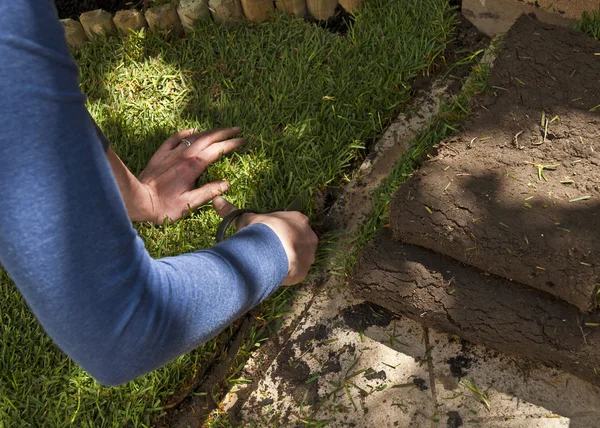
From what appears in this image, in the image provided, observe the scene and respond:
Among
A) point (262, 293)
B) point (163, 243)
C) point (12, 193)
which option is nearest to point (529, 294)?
point (262, 293)

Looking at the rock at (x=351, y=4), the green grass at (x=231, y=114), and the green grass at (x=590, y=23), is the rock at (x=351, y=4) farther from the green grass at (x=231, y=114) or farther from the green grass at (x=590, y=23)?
the green grass at (x=590, y=23)

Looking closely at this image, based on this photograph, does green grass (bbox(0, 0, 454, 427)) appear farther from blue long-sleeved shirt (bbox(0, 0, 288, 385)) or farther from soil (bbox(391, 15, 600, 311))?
blue long-sleeved shirt (bbox(0, 0, 288, 385))

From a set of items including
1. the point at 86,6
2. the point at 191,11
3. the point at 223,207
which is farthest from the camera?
the point at 86,6

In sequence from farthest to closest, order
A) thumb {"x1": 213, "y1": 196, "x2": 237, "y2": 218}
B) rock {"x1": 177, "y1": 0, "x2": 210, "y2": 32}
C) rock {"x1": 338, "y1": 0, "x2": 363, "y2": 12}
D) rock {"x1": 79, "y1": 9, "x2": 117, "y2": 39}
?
rock {"x1": 79, "y1": 9, "x2": 117, "y2": 39} < rock {"x1": 177, "y1": 0, "x2": 210, "y2": 32} < rock {"x1": 338, "y1": 0, "x2": 363, "y2": 12} < thumb {"x1": 213, "y1": 196, "x2": 237, "y2": 218}

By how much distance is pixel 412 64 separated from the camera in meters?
3.28

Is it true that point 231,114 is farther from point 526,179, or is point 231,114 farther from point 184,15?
point 526,179

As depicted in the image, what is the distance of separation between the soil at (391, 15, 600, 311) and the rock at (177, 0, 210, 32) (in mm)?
1640

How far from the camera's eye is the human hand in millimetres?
3053

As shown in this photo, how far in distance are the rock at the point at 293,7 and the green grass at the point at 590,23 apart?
139 centimetres

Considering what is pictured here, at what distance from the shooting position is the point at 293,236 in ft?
8.85

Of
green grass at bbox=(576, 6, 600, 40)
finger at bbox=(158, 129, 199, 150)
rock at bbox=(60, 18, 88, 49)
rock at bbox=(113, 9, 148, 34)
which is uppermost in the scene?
green grass at bbox=(576, 6, 600, 40)

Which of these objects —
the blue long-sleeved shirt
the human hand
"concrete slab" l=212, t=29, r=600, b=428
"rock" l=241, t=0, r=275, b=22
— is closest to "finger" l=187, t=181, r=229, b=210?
the human hand

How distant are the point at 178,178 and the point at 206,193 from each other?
0.15m

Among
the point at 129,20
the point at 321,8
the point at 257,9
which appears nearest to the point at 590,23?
the point at 321,8
